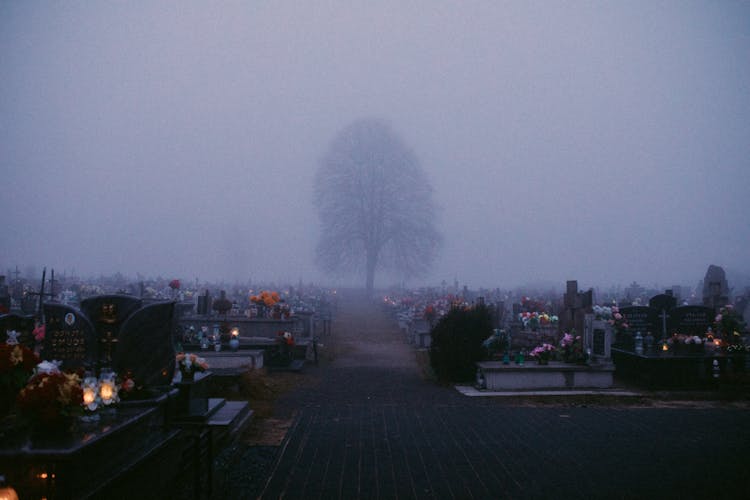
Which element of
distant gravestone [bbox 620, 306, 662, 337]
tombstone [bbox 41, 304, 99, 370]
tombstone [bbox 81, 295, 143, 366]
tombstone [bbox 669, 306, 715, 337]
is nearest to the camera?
tombstone [bbox 41, 304, 99, 370]

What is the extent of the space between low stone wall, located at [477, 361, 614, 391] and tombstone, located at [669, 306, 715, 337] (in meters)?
3.72

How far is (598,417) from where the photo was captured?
8844mm

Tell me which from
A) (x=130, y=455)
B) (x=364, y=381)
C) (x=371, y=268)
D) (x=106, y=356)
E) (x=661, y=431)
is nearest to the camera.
→ (x=130, y=455)

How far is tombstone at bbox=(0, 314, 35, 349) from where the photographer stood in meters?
8.10

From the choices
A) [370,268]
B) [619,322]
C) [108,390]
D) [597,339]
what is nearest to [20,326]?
[108,390]

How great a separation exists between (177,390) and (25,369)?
223cm

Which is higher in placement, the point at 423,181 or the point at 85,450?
the point at 423,181

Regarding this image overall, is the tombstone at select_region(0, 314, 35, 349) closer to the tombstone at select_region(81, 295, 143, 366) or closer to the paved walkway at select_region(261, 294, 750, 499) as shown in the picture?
the tombstone at select_region(81, 295, 143, 366)

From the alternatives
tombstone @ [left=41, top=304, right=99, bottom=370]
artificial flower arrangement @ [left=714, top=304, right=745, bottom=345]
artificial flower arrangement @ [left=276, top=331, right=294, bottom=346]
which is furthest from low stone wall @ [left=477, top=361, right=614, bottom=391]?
tombstone @ [left=41, top=304, right=99, bottom=370]

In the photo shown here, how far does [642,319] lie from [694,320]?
137cm

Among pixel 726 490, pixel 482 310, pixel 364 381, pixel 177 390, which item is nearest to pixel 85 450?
pixel 177 390

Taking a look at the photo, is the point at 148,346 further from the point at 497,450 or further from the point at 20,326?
the point at 497,450

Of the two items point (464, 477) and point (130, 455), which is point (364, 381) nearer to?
point (464, 477)

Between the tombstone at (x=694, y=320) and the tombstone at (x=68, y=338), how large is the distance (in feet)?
47.5
